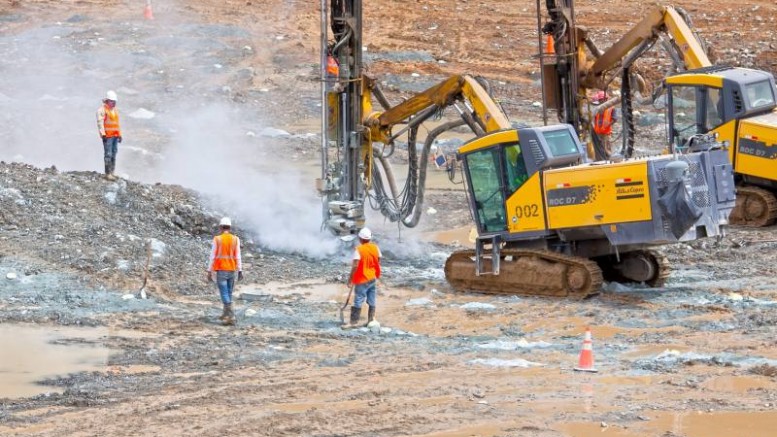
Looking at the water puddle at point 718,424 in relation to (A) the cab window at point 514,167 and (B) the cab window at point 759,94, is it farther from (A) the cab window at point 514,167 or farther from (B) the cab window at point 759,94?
(B) the cab window at point 759,94

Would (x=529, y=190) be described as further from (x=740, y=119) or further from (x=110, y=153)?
(x=110, y=153)

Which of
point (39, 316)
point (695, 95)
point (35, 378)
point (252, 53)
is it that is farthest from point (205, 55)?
point (35, 378)

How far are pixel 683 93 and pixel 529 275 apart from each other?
559 cm

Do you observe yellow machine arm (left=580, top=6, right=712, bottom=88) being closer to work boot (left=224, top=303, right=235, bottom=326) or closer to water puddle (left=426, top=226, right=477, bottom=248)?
water puddle (left=426, top=226, right=477, bottom=248)

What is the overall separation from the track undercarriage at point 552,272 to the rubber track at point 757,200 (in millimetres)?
4582

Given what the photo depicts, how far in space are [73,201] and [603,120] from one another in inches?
354

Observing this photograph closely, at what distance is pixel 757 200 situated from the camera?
23016 millimetres

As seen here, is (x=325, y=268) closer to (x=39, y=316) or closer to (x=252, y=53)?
(x=39, y=316)

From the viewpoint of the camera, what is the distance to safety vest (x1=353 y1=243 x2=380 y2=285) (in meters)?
16.5

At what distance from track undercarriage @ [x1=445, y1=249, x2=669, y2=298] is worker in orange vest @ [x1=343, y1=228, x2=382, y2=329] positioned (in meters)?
2.59

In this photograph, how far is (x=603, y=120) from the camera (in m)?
24.7

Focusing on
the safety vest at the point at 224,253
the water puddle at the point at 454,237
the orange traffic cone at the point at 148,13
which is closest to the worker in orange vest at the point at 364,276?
the safety vest at the point at 224,253

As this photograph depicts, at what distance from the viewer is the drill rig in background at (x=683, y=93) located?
22.4 metres

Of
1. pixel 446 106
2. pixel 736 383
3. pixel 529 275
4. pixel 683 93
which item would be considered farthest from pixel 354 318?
Answer: pixel 683 93
